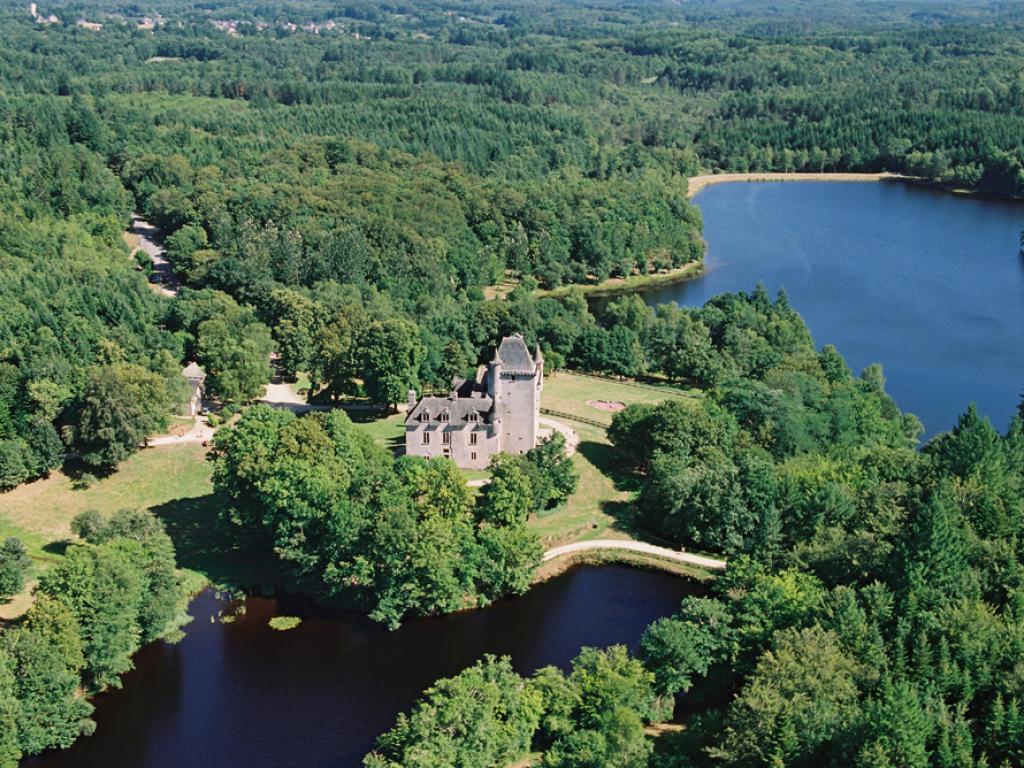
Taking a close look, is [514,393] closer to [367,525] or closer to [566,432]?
[566,432]

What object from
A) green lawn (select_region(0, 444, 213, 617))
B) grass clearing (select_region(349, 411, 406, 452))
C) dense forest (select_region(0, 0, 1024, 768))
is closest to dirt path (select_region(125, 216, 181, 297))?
dense forest (select_region(0, 0, 1024, 768))

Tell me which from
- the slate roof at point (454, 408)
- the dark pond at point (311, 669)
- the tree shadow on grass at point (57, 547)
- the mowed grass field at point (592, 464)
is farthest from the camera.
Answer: the slate roof at point (454, 408)

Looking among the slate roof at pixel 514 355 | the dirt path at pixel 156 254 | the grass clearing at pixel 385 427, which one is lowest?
the grass clearing at pixel 385 427

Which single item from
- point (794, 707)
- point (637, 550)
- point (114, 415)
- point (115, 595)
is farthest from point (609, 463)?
point (115, 595)

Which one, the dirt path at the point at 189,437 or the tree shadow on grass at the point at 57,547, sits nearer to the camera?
the tree shadow on grass at the point at 57,547

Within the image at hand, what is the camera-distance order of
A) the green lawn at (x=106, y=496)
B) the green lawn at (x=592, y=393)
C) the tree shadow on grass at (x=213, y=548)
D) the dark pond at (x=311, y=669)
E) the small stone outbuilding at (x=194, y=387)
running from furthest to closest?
the green lawn at (x=592, y=393), the small stone outbuilding at (x=194, y=387), the green lawn at (x=106, y=496), the tree shadow on grass at (x=213, y=548), the dark pond at (x=311, y=669)

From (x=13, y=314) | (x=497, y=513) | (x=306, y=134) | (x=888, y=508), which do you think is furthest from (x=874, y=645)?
(x=306, y=134)

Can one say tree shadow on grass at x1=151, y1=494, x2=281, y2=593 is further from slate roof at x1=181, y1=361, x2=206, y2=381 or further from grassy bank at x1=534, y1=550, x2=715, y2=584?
slate roof at x1=181, y1=361, x2=206, y2=381

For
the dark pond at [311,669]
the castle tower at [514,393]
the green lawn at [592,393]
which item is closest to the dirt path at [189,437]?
the dark pond at [311,669]

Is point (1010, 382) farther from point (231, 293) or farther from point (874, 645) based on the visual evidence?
point (231, 293)

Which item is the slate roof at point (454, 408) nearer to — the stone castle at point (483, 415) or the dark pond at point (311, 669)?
the stone castle at point (483, 415)
